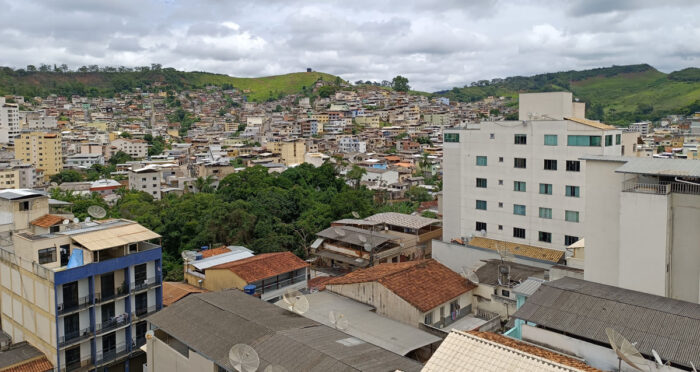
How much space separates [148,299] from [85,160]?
6361 cm

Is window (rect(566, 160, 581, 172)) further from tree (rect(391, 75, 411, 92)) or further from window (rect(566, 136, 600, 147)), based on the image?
tree (rect(391, 75, 411, 92))

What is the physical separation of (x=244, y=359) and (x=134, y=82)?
153356 mm

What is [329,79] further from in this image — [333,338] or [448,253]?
[333,338]

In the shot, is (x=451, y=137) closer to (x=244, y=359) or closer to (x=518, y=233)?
(x=518, y=233)

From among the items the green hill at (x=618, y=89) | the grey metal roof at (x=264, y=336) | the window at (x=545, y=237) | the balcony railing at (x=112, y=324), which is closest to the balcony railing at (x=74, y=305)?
the balcony railing at (x=112, y=324)

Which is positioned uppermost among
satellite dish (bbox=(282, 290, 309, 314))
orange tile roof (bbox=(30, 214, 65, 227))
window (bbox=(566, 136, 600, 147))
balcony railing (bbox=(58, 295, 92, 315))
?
window (bbox=(566, 136, 600, 147))

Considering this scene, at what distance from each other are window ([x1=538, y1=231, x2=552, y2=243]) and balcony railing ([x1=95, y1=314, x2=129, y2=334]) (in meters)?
20.1

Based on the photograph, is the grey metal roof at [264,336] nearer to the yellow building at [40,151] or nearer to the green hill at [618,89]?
the yellow building at [40,151]

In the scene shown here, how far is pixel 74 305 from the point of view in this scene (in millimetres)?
16984

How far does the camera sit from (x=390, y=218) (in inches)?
1249

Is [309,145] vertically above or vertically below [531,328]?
above

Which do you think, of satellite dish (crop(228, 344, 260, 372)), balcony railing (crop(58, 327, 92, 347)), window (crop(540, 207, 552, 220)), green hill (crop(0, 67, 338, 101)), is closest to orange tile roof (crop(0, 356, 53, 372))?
balcony railing (crop(58, 327, 92, 347))

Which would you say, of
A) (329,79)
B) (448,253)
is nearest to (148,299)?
(448,253)

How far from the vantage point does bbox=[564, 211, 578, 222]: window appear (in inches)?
988
